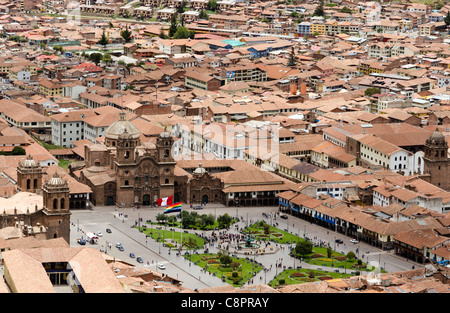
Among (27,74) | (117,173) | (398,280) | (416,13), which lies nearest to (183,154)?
(117,173)

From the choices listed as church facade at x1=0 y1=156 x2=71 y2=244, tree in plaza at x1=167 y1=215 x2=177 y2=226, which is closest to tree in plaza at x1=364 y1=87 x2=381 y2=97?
tree in plaza at x1=167 y1=215 x2=177 y2=226

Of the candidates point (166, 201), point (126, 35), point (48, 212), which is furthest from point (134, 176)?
point (126, 35)

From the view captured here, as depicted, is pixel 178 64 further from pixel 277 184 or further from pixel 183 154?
pixel 277 184

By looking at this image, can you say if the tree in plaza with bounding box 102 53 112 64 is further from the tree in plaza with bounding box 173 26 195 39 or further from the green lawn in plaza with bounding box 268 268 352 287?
the green lawn in plaza with bounding box 268 268 352 287

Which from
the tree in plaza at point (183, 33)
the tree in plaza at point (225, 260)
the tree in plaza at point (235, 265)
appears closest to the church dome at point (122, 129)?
the tree in plaza at point (225, 260)

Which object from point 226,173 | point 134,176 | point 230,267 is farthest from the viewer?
point 226,173

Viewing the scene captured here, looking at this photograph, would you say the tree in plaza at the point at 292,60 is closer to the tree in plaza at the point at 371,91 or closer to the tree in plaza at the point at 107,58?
the tree in plaza at the point at 371,91

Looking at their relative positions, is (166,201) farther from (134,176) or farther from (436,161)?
(436,161)
